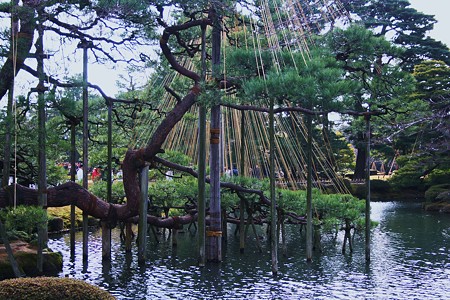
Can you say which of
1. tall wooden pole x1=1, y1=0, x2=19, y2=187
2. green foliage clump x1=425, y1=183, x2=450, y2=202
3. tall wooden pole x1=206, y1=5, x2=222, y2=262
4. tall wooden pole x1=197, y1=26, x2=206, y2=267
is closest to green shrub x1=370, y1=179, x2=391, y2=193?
green foliage clump x1=425, y1=183, x2=450, y2=202

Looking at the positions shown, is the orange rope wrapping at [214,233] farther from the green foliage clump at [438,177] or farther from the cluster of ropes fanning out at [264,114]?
the green foliage clump at [438,177]

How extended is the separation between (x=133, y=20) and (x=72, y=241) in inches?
220

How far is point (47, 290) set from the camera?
6.37m

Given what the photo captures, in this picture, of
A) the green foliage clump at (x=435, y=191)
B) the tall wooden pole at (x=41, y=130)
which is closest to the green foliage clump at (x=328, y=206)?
the tall wooden pole at (x=41, y=130)

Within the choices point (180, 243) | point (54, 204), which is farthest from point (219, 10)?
point (180, 243)

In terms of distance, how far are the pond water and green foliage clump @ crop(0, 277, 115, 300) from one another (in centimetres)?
392

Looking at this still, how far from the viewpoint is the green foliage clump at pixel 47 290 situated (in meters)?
6.29

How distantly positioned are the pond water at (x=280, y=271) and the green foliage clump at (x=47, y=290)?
392 centimetres

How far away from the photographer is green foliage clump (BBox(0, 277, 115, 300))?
6293mm

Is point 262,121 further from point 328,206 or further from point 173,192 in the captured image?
point 173,192

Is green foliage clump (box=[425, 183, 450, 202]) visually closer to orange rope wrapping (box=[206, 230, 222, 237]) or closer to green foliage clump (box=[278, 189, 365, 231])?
green foliage clump (box=[278, 189, 365, 231])

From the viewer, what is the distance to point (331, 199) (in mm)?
14516

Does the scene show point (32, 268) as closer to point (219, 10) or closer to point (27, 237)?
point (27, 237)

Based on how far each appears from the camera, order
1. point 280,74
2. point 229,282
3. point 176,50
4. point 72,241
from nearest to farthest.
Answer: point 280,74
point 229,282
point 72,241
point 176,50
